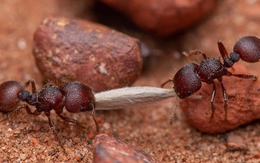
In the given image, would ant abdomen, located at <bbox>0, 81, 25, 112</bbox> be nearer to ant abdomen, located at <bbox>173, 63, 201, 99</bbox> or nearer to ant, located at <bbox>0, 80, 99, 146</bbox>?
ant, located at <bbox>0, 80, 99, 146</bbox>

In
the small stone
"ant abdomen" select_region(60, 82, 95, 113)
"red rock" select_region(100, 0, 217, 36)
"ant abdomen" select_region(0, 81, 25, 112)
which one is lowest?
"ant abdomen" select_region(0, 81, 25, 112)

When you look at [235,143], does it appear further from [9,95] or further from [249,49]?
[9,95]

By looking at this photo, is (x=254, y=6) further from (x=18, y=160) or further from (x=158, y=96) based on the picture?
(x=18, y=160)

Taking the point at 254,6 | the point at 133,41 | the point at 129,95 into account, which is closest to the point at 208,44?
the point at 254,6

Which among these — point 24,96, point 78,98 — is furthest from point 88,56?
point 24,96

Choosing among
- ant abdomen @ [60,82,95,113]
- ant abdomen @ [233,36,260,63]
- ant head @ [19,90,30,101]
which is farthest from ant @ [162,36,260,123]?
ant head @ [19,90,30,101]
